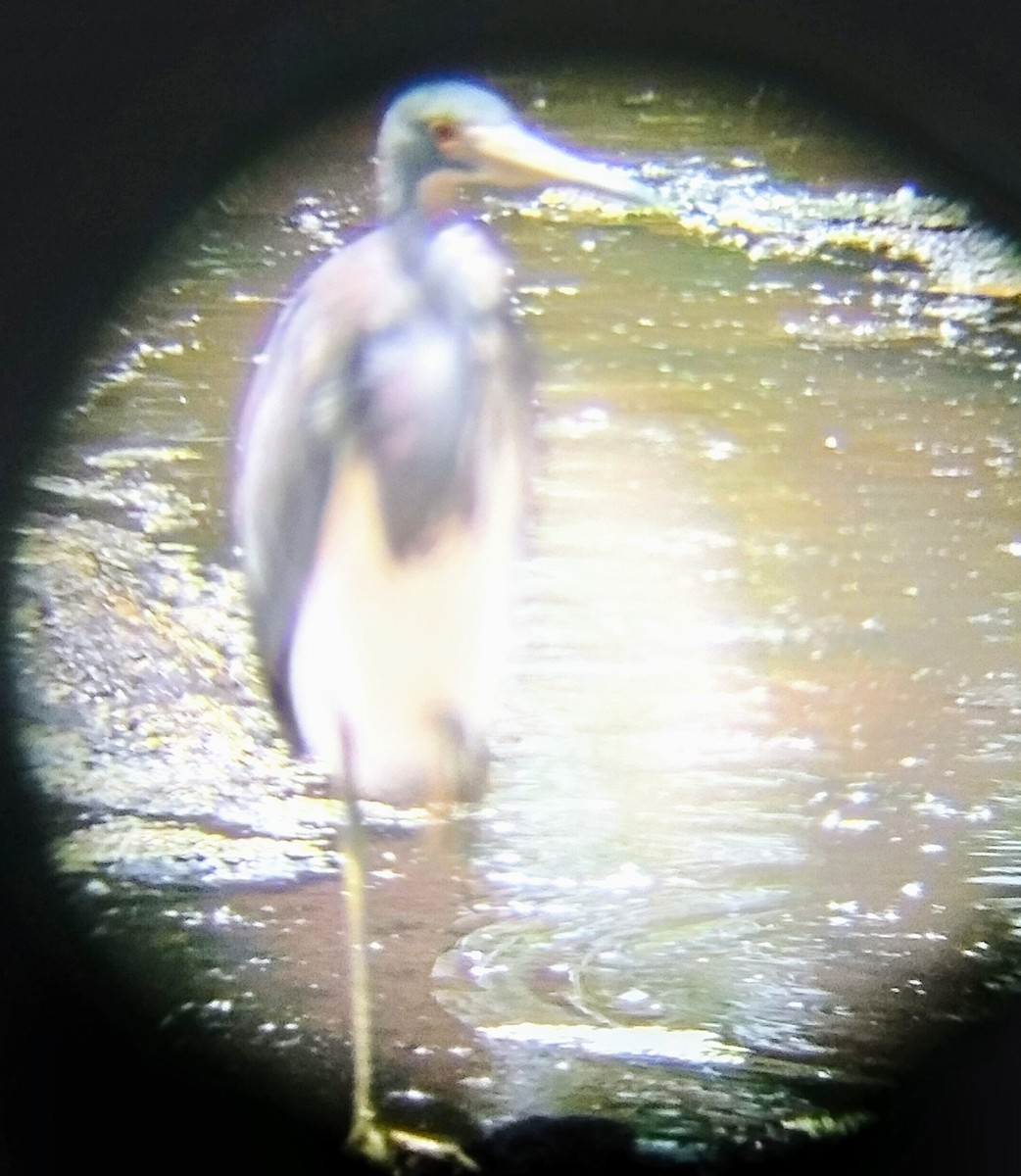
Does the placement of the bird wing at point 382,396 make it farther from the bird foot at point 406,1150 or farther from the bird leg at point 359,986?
the bird foot at point 406,1150

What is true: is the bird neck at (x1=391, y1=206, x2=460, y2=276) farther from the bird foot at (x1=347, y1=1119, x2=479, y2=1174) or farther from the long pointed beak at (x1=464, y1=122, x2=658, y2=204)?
the bird foot at (x1=347, y1=1119, x2=479, y2=1174)

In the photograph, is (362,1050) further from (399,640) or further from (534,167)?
(534,167)

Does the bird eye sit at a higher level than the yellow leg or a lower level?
higher

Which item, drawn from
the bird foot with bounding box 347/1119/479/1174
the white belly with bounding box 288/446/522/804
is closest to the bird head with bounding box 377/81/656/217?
the white belly with bounding box 288/446/522/804

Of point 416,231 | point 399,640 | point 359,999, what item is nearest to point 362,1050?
point 359,999

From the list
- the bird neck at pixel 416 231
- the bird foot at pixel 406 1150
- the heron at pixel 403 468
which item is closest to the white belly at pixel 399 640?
the heron at pixel 403 468
